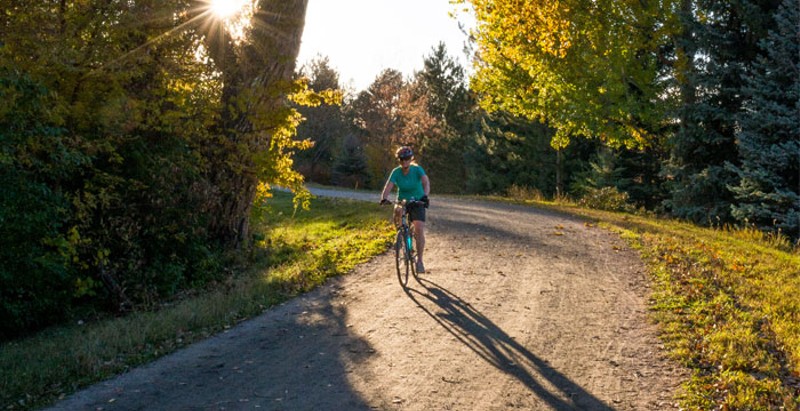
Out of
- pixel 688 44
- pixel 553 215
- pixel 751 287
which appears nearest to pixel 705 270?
pixel 751 287

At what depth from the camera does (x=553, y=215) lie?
62.7ft

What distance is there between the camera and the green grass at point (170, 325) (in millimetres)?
6512

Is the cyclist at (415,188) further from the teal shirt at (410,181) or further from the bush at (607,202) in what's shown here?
the bush at (607,202)

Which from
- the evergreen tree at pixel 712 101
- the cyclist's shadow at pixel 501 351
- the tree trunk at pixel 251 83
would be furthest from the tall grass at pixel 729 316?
the tree trunk at pixel 251 83

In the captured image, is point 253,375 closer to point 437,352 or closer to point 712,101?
point 437,352

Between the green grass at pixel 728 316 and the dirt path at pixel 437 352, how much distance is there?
341mm

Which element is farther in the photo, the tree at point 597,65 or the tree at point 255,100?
the tree at point 597,65

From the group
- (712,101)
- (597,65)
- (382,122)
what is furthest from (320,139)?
(712,101)

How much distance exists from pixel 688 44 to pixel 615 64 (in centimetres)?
250

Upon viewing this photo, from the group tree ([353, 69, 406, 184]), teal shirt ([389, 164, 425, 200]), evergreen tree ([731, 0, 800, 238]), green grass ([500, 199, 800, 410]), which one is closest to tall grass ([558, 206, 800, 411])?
green grass ([500, 199, 800, 410])

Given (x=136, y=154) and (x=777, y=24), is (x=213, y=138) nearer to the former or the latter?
(x=136, y=154)

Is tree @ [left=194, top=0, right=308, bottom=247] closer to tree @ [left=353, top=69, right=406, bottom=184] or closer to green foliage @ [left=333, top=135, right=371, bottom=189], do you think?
green foliage @ [left=333, top=135, right=371, bottom=189]

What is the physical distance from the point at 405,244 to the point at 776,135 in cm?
1241

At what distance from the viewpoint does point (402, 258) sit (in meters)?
10.4
